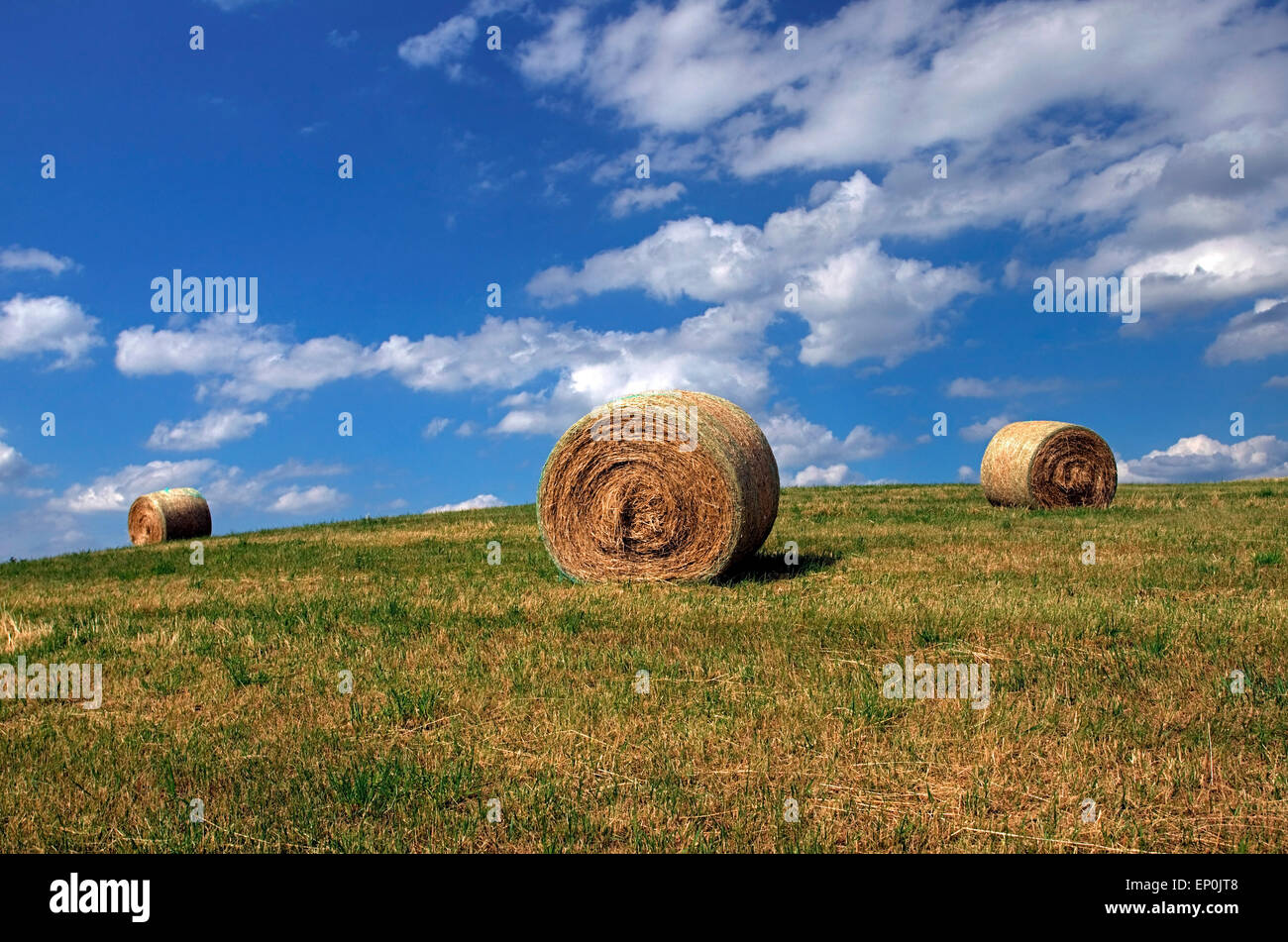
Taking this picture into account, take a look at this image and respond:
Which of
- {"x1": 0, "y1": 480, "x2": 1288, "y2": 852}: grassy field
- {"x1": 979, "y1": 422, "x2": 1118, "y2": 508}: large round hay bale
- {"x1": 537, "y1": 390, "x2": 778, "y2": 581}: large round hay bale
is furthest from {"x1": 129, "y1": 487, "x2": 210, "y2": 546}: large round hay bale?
{"x1": 979, "y1": 422, "x2": 1118, "y2": 508}: large round hay bale

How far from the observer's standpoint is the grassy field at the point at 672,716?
459 cm

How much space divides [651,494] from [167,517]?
20.1m

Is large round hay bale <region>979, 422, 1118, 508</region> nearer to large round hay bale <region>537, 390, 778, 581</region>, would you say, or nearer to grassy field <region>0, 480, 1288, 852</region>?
grassy field <region>0, 480, 1288, 852</region>

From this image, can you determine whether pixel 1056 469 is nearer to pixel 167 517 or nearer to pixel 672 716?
pixel 672 716

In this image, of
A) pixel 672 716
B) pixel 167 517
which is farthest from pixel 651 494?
pixel 167 517

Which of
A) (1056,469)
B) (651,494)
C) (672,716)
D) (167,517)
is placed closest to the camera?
(672,716)

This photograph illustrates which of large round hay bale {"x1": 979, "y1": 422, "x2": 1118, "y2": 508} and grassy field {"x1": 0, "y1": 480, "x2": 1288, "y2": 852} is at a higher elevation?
large round hay bale {"x1": 979, "y1": 422, "x2": 1118, "y2": 508}

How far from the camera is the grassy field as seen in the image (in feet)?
15.1

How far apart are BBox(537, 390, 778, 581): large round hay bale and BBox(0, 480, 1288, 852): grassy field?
23.4 inches

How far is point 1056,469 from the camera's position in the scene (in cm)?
2136

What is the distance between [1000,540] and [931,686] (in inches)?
336

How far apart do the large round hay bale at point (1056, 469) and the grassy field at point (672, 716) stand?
9.03 m
